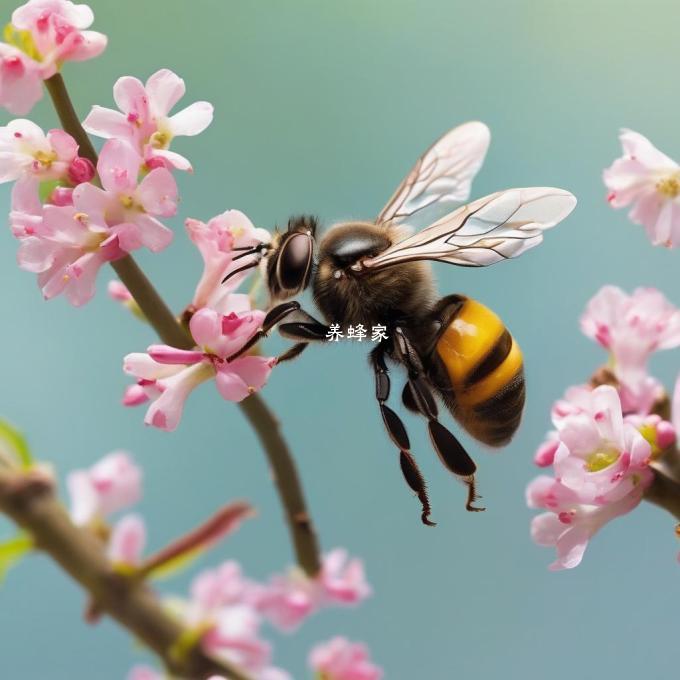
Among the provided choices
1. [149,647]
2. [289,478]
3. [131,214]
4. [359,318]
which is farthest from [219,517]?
[131,214]

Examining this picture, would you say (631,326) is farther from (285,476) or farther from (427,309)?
(285,476)

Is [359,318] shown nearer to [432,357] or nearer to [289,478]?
[432,357]

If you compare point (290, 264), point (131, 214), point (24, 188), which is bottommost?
point (290, 264)

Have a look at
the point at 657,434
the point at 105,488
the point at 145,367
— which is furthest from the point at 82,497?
the point at 657,434

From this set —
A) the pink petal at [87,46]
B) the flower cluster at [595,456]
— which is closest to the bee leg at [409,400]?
the flower cluster at [595,456]

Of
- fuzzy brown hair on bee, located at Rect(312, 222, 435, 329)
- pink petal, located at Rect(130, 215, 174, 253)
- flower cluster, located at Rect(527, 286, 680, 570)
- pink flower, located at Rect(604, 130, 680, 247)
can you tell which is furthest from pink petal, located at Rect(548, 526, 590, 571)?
pink petal, located at Rect(130, 215, 174, 253)

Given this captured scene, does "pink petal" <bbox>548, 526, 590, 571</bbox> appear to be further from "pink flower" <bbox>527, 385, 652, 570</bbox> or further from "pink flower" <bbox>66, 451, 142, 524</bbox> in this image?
"pink flower" <bbox>66, 451, 142, 524</bbox>
